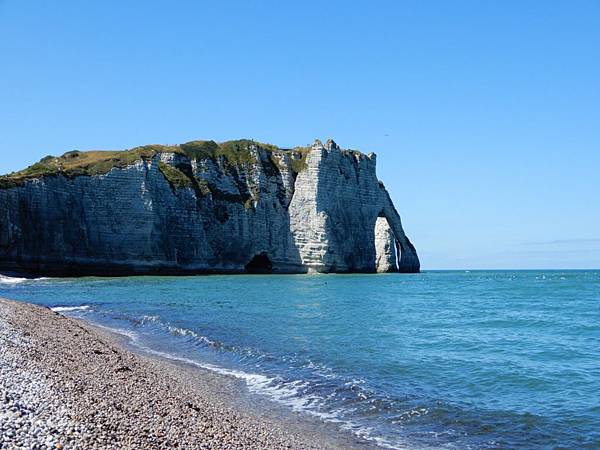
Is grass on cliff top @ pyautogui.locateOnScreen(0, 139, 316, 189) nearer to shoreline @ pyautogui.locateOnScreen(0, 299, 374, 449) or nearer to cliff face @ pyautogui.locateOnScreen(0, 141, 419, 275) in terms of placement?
cliff face @ pyautogui.locateOnScreen(0, 141, 419, 275)

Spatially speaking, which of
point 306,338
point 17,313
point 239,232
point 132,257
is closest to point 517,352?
point 306,338

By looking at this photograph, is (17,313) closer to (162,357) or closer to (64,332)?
(64,332)

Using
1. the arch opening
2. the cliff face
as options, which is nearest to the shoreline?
the cliff face

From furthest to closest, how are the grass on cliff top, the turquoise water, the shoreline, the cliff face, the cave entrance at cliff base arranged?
the cave entrance at cliff base, the grass on cliff top, the cliff face, the turquoise water, the shoreline

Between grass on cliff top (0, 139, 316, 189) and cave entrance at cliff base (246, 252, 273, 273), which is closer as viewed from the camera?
grass on cliff top (0, 139, 316, 189)

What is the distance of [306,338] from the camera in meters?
22.4

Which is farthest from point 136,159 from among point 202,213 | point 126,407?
point 126,407

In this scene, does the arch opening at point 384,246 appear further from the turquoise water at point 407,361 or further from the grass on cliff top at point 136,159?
the turquoise water at point 407,361

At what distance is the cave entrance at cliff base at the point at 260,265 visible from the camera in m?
93.2

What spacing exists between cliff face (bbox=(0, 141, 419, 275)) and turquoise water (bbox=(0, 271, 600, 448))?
3733 centimetres

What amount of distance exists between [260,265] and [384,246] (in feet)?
80.7

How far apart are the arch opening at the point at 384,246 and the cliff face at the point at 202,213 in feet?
0.68

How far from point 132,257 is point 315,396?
222 ft

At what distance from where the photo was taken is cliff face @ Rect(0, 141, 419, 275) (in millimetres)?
70000
